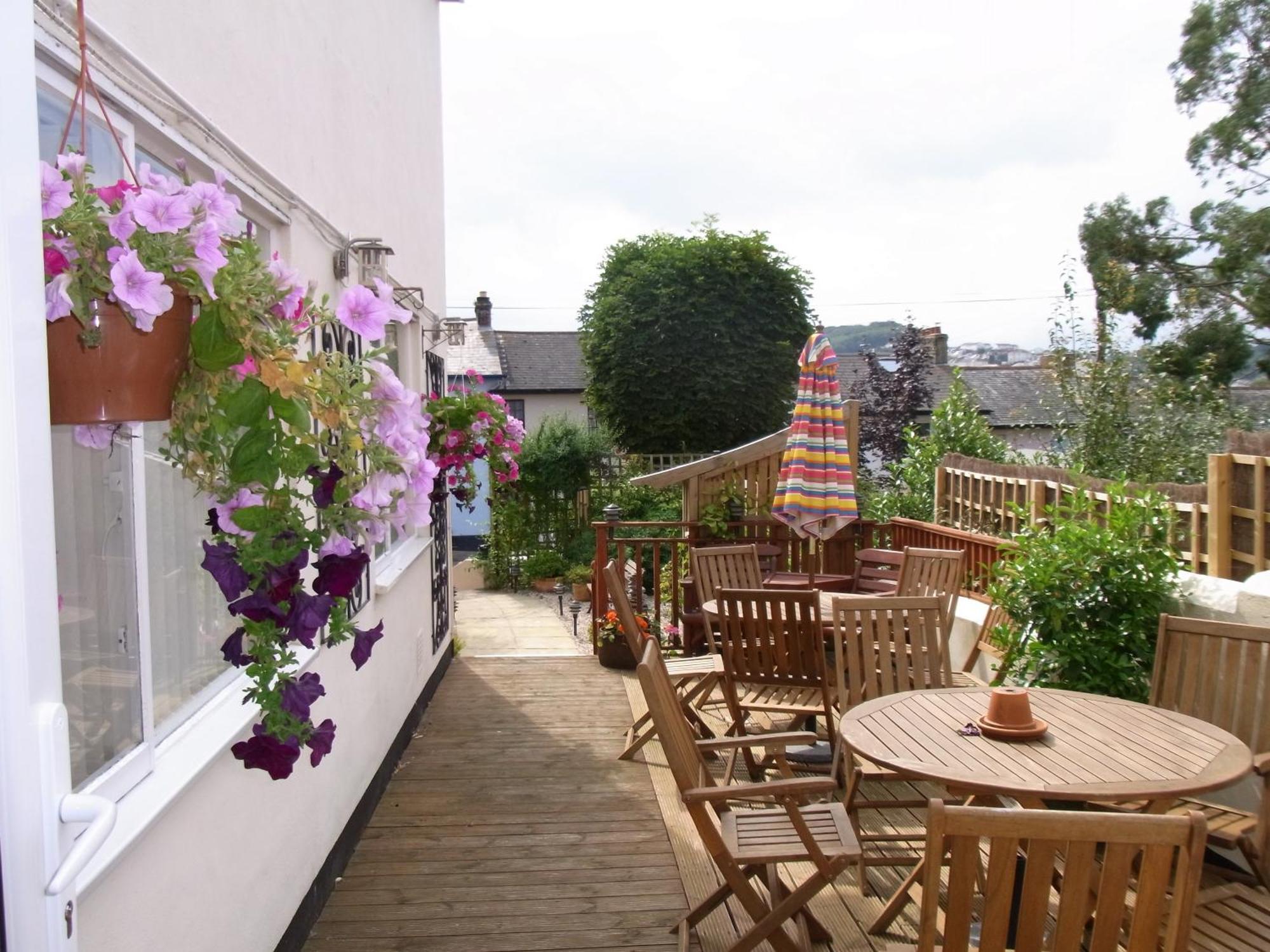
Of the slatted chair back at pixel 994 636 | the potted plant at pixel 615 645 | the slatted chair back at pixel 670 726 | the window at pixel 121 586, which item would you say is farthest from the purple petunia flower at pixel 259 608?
the potted plant at pixel 615 645

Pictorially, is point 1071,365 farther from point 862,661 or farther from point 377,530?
point 377,530

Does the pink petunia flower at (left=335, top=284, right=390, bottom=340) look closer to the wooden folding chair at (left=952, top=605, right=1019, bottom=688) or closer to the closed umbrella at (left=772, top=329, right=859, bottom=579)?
the wooden folding chair at (left=952, top=605, right=1019, bottom=688)

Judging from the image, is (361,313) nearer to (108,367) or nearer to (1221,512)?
(108,367)

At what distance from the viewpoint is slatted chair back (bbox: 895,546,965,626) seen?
5844 millimetres

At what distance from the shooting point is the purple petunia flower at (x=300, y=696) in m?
1.63

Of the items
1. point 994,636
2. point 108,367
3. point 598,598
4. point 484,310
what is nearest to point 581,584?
point 598,598

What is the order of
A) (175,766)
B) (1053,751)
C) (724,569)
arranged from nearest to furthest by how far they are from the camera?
(175,766)
(1053,751)
(724,569)

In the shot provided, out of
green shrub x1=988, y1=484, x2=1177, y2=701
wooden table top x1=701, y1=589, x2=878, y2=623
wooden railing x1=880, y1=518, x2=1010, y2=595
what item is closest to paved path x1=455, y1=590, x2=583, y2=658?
wooden table top x1=701, y1=589, x2=878, y2=623

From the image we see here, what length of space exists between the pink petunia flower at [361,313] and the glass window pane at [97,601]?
24.0 inches

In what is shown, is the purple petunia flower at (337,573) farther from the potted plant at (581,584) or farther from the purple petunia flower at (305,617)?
the potted plant at (581,584)

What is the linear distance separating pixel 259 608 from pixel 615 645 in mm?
6172

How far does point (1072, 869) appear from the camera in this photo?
1839 mm

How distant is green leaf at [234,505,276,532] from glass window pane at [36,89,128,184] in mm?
756

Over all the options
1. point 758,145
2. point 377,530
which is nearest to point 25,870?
point 377,530
